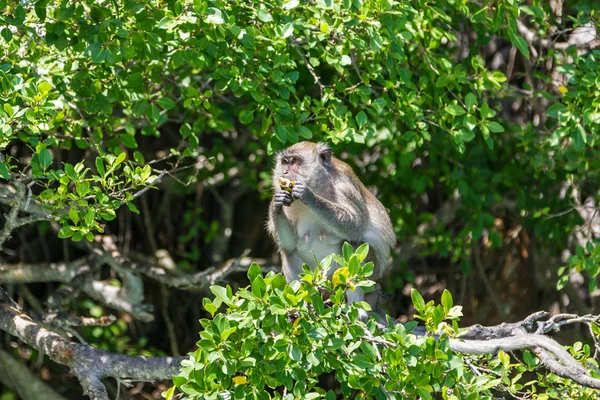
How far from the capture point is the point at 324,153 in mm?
6094

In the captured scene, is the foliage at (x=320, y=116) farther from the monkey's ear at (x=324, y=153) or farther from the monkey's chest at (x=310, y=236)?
the monkey's chest at (x=310, y=236)

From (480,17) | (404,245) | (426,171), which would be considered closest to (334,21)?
(480,17)

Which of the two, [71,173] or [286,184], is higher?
[71,173]

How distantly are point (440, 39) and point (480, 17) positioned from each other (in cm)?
44

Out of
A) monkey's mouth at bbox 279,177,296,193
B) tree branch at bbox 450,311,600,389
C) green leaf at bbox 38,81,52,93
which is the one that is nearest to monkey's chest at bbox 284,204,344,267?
monkey's mouth at bbox 279,177,296,193

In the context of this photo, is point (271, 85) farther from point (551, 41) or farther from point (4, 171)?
point (551, 41)

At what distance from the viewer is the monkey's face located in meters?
6.02

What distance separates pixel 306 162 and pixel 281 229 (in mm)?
468

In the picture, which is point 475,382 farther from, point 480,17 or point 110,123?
point 110,123

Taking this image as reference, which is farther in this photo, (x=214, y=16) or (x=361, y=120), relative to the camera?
(x=361, y=120)

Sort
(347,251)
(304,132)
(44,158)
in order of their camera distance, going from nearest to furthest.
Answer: (347,251) → (44,158) → (304,132)

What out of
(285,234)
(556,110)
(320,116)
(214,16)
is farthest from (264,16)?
(556,110)

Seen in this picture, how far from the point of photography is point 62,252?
352 inches

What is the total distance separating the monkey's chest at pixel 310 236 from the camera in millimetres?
6109
